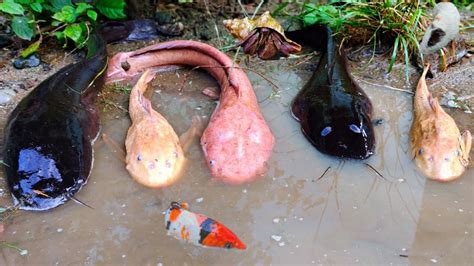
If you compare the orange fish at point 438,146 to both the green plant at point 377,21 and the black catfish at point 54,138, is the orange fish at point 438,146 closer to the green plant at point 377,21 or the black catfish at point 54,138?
the green plant at point 377,21

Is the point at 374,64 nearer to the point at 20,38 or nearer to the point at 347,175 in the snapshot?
the point at 347,175

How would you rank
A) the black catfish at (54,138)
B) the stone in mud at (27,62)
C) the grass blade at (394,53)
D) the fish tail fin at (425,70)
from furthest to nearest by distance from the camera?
the stone in mud at (27,62), the grass blade at (394,53), the fish tail fin at (425,70), the black catfish at (54,138)

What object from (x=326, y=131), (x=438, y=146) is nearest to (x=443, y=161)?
(x=438, y=146)

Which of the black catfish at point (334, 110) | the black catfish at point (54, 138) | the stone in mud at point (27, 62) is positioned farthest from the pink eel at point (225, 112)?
the stone in mud at point (27, 62)

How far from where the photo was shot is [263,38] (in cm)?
491

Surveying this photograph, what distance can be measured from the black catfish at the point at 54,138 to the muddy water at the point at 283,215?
111mm

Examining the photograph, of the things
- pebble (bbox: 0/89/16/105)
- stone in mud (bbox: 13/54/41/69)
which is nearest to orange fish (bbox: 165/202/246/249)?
pebble (bbox: 0/89/16/105)

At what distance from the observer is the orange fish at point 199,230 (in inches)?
113

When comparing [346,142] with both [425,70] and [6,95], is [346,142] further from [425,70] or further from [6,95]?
[6,95]

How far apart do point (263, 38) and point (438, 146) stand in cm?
216

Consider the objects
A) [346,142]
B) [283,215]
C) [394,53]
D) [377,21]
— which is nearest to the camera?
[283,215]

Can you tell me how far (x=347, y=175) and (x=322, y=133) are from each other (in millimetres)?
385

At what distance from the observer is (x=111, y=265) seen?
2791 millimetres

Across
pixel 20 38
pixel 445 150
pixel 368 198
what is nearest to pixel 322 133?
pixel 368 198
